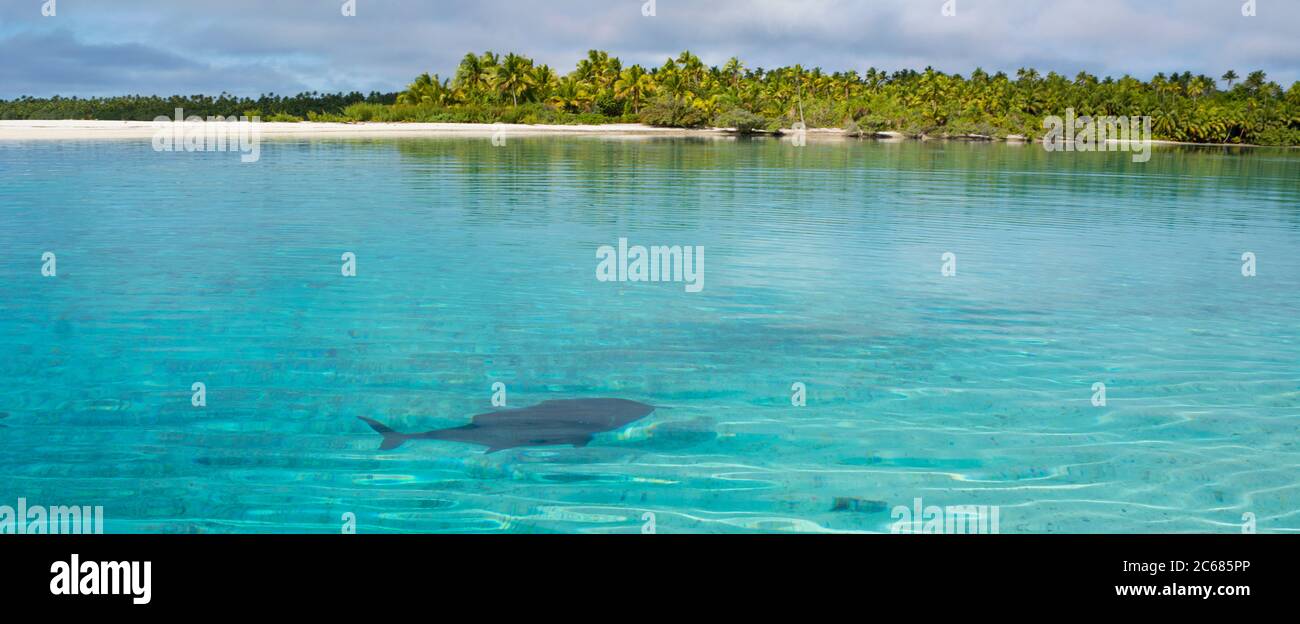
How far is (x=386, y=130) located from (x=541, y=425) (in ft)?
312

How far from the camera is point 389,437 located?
26.4 feet

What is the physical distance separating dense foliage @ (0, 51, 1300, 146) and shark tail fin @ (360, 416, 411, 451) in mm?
105615

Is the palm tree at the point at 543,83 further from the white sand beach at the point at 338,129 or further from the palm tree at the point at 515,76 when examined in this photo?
the white sand beach at the point at 338,129

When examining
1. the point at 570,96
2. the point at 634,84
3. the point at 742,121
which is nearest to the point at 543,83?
the point at 570,96

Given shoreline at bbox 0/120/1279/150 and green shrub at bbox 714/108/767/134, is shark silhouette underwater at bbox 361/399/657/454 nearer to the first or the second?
shoreline at bbox 0/120/1279/150

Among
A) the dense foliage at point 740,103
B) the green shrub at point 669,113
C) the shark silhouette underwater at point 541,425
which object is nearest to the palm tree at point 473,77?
the dense foliage at point 740,103

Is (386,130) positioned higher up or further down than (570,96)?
further down

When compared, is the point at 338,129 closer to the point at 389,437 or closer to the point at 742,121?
the point at 742,121

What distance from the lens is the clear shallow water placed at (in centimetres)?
698

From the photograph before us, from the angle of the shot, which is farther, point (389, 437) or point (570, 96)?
point (570, 96)

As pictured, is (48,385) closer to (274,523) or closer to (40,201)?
(274,523)

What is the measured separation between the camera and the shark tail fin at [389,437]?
7887 mm

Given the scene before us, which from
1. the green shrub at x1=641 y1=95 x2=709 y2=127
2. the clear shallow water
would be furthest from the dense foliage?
the clear shallow water
